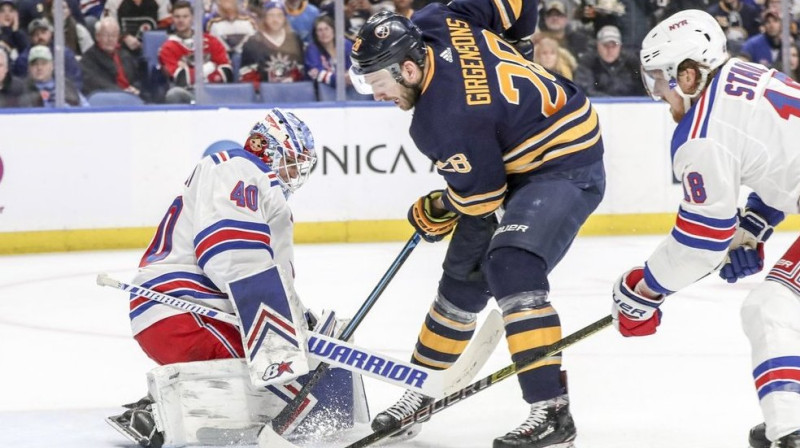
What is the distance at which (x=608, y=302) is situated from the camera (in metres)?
5.02

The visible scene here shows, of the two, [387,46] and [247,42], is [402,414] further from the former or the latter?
[247,42]

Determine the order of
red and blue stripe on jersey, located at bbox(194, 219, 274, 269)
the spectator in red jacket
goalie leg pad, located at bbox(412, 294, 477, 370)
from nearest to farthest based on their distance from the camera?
1. red and blue stripe on jersey, located at bbox(194, 219, 274, 269)
2. goalie leg pad, located at bbox(412, 294, 477, 370)
3. the spectator in red jacket

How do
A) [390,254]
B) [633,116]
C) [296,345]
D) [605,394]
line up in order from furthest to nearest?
[633,116]
[390,254]
[605,394]
[296,345]

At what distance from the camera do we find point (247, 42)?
21.5 feet

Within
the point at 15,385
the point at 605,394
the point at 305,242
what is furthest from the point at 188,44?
the point at 605,394

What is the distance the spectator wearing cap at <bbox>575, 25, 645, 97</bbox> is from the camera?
6.76m

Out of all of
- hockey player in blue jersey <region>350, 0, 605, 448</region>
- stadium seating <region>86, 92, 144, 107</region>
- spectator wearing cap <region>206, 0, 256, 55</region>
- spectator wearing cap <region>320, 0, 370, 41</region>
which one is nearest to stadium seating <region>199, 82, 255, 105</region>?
spectator wearing cap <region>206, 0, 256, 55</region>

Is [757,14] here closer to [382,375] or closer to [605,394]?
[605,394]

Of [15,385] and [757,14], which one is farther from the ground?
[757,14]

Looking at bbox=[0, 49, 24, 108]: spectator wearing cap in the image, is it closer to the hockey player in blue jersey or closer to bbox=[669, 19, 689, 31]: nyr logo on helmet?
the hockey player in blue jersey

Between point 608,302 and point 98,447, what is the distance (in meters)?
2.47

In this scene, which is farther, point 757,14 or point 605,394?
point 757,14

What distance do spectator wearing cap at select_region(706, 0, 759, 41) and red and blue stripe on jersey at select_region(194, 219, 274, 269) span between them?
15.4 ft

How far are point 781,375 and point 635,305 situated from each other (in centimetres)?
35
